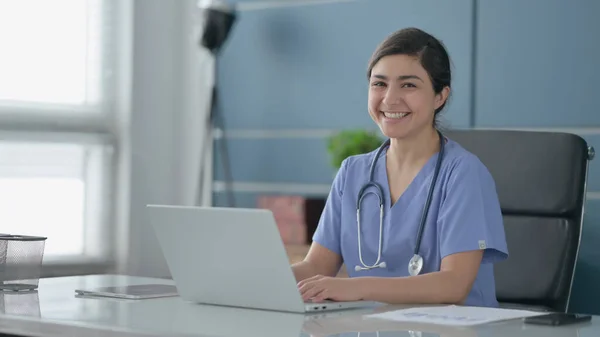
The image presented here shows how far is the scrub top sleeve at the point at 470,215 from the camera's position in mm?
2004

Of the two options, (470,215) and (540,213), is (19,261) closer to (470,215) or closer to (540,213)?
(470,215)

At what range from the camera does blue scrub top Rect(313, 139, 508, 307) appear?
202 cm

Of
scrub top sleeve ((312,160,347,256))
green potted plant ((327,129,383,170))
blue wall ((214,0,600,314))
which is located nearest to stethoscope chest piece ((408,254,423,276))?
scrub top sleeve ((312,160,347,256))

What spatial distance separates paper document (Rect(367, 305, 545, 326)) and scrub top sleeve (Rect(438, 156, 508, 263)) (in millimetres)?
250

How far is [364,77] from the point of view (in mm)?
3785

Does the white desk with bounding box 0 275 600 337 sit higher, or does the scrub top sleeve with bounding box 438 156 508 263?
the scrub top sleeve with bounding box 438 156 508 263

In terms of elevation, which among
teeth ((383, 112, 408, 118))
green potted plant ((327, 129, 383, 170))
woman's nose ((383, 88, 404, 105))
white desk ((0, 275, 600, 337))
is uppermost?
woman's nose ((383, 88, 404, 105))

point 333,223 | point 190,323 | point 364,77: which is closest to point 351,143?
point 364,77

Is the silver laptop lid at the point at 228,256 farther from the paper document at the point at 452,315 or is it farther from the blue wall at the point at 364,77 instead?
the blue wall at the point at 364,77

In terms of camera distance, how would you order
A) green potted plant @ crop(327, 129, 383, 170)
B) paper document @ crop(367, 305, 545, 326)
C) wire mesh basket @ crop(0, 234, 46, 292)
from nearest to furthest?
paper document @ crop(367, 305, 545, 326), wire mesh basket @ crop(0, 234, 46, 292), green potted plant @ crop(327, 129, 383, 170)

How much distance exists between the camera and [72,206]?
4129 millimetres

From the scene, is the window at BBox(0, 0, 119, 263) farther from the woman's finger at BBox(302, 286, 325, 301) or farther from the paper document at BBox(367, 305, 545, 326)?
the paper document at BBox(367, 305, 545, 326)

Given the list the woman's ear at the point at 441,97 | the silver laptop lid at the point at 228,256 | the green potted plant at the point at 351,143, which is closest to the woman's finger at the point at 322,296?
the silver laptop lid at the point at 228,256

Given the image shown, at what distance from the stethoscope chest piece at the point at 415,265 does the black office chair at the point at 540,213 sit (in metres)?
0.43
